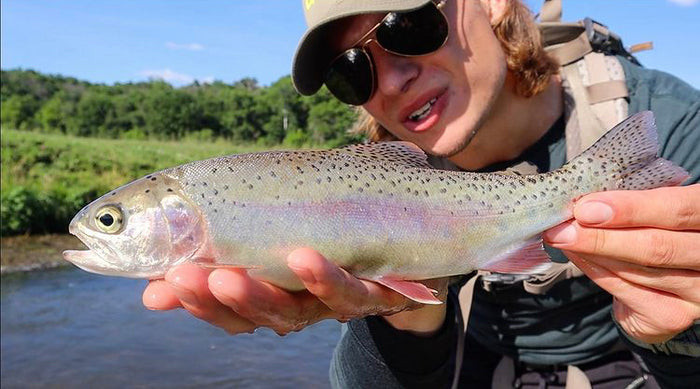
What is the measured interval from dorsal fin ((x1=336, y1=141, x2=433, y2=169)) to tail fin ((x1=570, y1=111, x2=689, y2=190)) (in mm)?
627

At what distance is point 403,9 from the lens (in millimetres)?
3133

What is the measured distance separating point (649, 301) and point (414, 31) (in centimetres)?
183

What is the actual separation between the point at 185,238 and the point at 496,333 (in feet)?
7.74

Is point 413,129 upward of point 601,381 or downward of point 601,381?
upward

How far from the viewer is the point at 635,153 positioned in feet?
7.48

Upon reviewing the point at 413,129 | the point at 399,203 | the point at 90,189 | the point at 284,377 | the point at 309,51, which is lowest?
the point at 284,377

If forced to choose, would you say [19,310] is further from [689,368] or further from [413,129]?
[689,368]

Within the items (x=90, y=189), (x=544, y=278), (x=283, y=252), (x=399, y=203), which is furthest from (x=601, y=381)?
(x=90, y=189)

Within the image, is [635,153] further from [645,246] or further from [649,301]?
[649,301]

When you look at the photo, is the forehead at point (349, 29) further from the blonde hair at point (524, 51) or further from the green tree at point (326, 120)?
the green tree at point (326, 120)

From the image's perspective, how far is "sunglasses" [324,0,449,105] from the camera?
324 cm

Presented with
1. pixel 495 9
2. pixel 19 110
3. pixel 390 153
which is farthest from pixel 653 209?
pixel 19 110

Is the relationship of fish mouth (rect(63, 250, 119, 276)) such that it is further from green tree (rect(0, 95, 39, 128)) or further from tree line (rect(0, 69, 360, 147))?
green tree (rect(0, 95, 39, 128))

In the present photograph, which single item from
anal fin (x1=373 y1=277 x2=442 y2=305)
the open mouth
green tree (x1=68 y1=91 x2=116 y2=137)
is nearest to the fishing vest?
the open mouth
